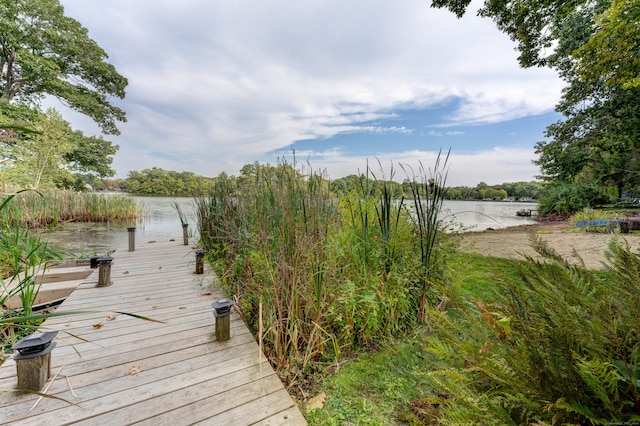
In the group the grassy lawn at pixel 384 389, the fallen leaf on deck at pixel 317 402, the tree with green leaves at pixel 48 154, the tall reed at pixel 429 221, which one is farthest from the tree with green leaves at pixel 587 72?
the tree with green leaves at pixel 48 154

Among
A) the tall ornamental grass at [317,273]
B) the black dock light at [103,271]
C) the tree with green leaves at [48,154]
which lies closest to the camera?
the tall ornamental grass at [317,273]

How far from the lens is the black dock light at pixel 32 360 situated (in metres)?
1.38

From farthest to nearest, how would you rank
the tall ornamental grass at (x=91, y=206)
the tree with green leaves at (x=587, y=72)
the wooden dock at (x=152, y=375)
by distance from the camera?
the tall ornamental grass at (x=91, y=206) < the tree with green leaves at (x=587, y=72) < the wooden dock at (x=152, y=375)

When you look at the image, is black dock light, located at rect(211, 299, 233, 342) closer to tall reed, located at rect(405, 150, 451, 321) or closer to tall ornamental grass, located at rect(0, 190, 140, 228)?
tall reed, located at rect(405, 150, 451, 321)

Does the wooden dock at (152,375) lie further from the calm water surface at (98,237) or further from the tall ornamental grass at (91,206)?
the tall ornamental grass at (91,206)

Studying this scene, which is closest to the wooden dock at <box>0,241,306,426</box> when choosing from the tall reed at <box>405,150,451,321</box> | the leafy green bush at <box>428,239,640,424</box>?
the leafy green bush at <box>428,239,640,424</box>

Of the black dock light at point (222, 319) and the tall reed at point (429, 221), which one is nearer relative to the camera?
the black dock light at point (222, 319)

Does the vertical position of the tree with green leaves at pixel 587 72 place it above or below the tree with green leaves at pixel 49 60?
below

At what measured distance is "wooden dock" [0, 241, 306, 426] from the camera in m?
1.31

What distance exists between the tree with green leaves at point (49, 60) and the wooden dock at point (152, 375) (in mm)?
18735

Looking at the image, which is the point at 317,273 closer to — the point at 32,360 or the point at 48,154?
the point at 32,360

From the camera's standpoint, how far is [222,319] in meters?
1.98

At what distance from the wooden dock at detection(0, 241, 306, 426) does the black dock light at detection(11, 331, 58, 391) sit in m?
0.06

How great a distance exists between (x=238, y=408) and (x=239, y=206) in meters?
2.47
